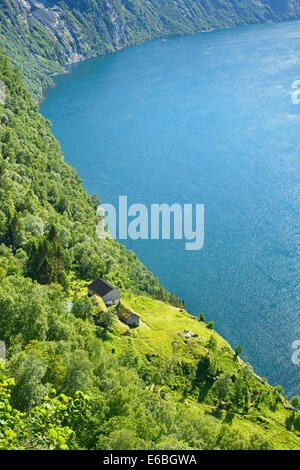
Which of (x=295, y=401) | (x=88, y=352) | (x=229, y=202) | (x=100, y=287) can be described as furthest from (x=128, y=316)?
(x=229, y=202)

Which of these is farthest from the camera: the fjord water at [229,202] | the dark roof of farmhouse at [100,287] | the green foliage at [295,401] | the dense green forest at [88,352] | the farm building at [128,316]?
the fjord water at [229,202]

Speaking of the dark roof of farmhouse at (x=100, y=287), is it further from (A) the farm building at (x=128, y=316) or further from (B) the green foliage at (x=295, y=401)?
(B) the green foliage at (x=295, y=401)

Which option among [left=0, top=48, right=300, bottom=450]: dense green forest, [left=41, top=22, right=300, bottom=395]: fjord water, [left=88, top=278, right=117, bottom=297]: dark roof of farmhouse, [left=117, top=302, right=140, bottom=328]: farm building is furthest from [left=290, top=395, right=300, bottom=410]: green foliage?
[left=88, top=278, right=117, bottom=297]: dark roof of farmhouse

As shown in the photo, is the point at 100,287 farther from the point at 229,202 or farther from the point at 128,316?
the point at 229,202

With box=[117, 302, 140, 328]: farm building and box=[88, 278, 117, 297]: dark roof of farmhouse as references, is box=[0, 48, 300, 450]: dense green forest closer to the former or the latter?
box=[117, 302, 140, 328]: farm building

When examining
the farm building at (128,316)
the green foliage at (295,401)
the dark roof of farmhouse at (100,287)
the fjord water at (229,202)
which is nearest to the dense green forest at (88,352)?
the green foliage at (295,401)
